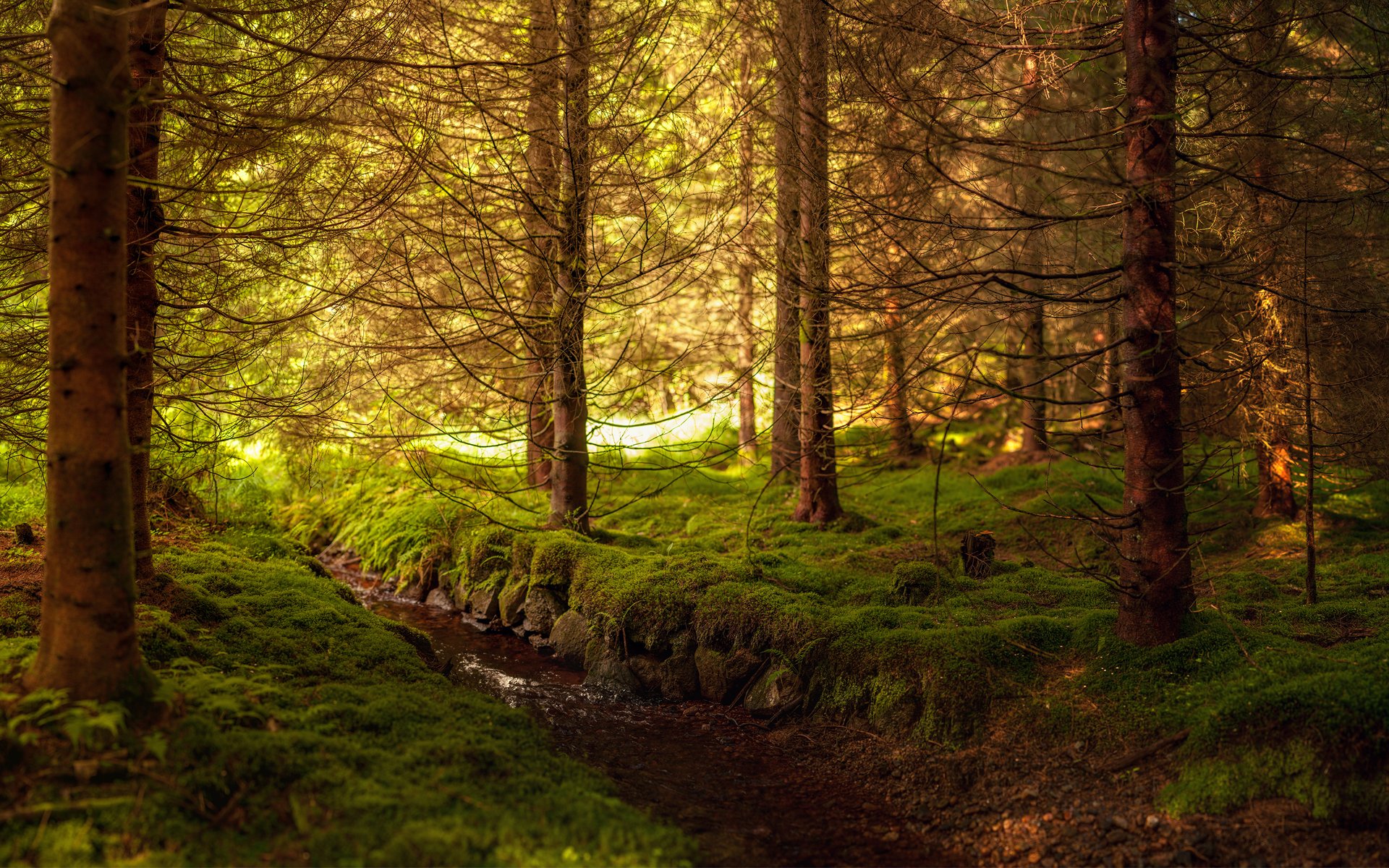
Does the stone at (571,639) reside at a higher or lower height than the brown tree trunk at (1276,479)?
lower

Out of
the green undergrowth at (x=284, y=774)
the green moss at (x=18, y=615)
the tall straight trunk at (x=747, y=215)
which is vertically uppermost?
the tall straight trunk at (x=747, y=215)

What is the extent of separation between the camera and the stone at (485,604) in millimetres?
9784

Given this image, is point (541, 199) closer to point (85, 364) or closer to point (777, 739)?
point (85, 364)

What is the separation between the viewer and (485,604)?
32.4 ft

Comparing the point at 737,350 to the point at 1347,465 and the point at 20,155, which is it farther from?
the point at 20,155

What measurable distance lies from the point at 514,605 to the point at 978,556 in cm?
532

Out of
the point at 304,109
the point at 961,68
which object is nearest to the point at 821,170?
the point at 961,68

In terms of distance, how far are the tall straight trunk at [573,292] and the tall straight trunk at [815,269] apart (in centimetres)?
230

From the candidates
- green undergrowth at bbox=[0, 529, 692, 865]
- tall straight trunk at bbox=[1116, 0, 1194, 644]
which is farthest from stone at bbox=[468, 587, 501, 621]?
tall straight trunk at bbox=[1116, 0, 1194, 644]

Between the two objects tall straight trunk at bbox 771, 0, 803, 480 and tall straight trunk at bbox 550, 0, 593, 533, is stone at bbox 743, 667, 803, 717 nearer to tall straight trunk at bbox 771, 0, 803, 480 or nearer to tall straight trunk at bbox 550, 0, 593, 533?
tall straight trunk at bbox 771, 0, 803, 480

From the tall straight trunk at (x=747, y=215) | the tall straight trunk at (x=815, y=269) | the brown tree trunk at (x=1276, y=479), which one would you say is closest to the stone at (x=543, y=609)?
the tall straight trunk at (x=747, y=215)

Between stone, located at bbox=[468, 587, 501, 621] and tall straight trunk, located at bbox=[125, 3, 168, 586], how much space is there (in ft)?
14.9

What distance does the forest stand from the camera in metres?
A: 3.71

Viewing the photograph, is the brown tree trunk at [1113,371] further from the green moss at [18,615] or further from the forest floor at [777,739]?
the green moss at [18,615]
